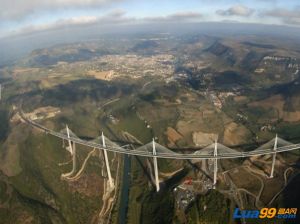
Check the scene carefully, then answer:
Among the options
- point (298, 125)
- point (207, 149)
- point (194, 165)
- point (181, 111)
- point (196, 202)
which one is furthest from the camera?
point (181, 111)

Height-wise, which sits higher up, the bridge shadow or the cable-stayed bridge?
the cable-stayed bridge

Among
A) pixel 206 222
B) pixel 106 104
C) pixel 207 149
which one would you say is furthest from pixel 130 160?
pixel 106 104

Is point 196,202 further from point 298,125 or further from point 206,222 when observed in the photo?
point 298,125

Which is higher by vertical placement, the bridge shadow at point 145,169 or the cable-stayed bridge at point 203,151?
the cable-stayed bridge at point 203,151

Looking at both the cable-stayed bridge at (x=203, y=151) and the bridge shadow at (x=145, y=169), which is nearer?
the cable-stayed bridge at (x=203, y=151)

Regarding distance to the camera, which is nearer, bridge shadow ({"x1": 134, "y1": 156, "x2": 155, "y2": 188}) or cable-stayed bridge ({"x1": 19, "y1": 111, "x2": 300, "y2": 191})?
cable-stayed bridge ({"x1": 19, "y1": 111, "x2": 300, "y2": 191})

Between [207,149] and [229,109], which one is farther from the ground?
[207,149]

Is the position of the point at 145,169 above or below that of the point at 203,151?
below

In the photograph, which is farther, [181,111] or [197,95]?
[197,95]

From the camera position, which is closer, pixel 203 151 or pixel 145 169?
pixel 203 151

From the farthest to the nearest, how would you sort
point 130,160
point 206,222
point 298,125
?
point 298,125 < point 130,160 < point 206,222
